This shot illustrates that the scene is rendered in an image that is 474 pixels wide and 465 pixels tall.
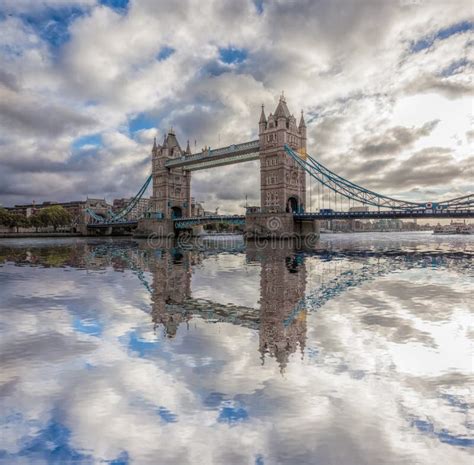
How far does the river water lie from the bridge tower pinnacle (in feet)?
190

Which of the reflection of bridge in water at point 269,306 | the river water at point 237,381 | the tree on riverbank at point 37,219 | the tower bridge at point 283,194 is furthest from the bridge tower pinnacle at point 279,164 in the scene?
the tree on riverbank at point 37,219

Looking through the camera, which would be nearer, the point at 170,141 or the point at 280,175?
the point at 280,175

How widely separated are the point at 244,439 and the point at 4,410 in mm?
3694

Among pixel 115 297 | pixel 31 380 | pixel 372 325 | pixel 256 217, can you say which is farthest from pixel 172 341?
pixel 256 217

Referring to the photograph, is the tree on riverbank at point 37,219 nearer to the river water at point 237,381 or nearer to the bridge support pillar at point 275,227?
the bridge support pillar at point 275,227

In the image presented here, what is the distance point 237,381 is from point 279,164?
66.5 metres

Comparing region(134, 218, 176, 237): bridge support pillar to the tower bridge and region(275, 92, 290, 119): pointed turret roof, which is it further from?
region(275, 92, 290, 119): pointed turret roof

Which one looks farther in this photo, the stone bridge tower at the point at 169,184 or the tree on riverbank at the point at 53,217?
the tree on riverbank at the point at 53,217

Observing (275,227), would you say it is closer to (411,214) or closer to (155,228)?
(411,214)

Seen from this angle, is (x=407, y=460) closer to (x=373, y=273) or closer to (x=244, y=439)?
(x=244, y=439)

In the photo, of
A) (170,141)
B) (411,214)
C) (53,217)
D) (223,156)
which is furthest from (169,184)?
(411,214)

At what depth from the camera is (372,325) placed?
1014 cm

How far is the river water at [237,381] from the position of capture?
15.3ft

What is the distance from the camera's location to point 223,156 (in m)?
80.4
